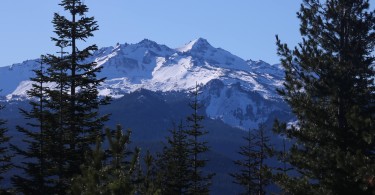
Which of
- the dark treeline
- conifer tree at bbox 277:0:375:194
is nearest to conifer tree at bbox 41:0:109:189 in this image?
the dark treeline

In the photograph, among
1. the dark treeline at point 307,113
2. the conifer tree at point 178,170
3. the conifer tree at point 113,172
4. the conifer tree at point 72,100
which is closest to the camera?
A: the conifer tree at point 113,172

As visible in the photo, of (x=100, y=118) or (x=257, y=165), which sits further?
(x=257, y=165)

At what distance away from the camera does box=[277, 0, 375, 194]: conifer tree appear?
21984mm

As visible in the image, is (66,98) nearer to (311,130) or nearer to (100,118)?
→ (100,118)

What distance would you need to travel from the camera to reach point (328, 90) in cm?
2353

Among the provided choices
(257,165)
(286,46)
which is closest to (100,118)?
(286,46)

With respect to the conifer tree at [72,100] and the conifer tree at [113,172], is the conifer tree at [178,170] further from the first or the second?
the conifer tree at [113,172]

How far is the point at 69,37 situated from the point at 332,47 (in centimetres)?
1387

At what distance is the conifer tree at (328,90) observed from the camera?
22.0 m

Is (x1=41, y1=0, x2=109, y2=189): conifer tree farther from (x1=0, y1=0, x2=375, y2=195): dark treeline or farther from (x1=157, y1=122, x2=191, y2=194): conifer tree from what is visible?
(x1=157, y1=122, x2=191, y2=194): conifer tree

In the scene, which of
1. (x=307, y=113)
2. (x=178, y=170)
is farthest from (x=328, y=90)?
(x=178, y=170)

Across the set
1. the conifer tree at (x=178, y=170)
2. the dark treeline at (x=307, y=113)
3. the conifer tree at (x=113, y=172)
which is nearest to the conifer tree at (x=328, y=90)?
the dark treeline at (x=307, y=113)

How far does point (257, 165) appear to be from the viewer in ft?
152

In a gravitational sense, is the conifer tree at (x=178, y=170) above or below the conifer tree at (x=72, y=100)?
below
